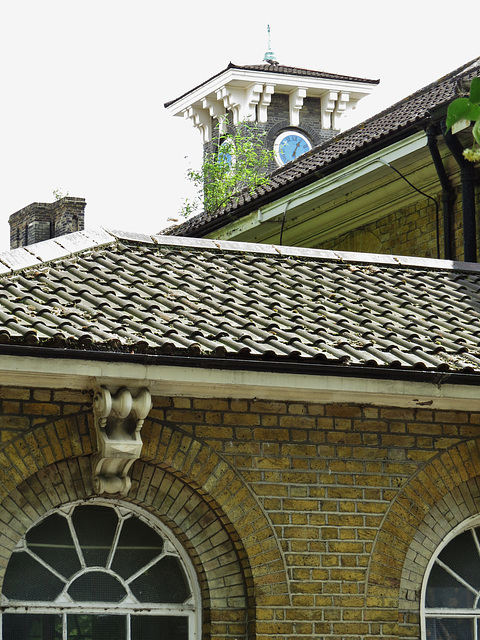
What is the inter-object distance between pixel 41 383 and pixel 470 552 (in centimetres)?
358

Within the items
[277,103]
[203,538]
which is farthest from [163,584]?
[277,103]

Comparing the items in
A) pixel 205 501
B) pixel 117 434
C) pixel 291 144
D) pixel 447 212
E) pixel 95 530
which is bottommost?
pixel 95 530

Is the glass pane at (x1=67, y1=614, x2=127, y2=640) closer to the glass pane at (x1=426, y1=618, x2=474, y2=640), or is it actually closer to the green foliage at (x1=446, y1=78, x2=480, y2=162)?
the glass pane at (x1=426, y1=618, x2=474, y2=640)

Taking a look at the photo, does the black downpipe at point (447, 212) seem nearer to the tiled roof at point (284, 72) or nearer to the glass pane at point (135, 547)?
the glass pane at point (135, 547)

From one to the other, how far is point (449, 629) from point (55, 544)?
3.03 meters

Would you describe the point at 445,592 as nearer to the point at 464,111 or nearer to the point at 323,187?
the point at 464,111

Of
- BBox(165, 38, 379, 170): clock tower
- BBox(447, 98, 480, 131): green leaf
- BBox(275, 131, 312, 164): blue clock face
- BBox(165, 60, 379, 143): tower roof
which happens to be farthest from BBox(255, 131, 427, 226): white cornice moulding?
BBox(275, 131, 312, 164): blue clock face

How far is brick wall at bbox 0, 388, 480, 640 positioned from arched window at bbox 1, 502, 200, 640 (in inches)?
6.5

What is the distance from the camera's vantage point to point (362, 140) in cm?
1418

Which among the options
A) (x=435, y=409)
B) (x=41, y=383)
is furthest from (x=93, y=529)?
(x=435, y=409)

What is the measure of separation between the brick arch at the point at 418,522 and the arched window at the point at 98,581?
53.6 inches

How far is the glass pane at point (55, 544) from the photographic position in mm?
7492

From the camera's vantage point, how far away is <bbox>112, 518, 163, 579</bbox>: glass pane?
302 inches

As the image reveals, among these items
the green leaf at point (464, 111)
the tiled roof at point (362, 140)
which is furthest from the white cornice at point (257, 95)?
the green leaf at point (464, 111)
